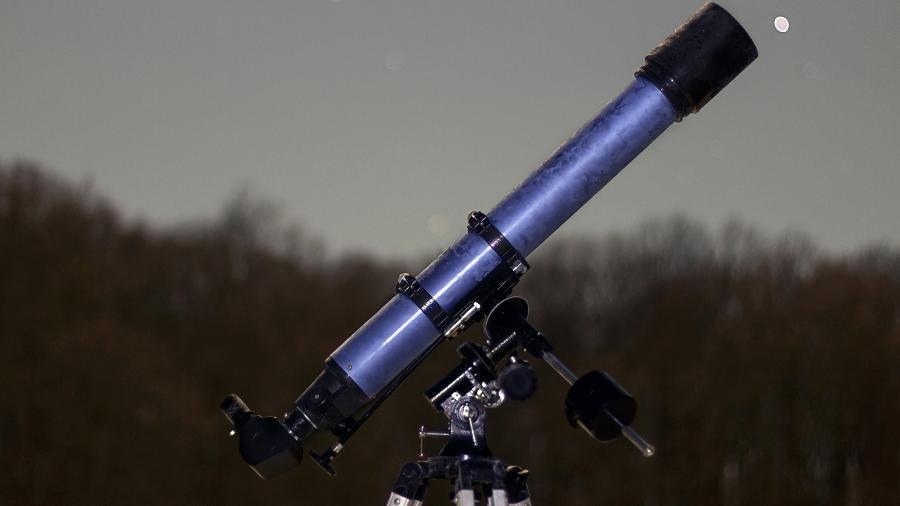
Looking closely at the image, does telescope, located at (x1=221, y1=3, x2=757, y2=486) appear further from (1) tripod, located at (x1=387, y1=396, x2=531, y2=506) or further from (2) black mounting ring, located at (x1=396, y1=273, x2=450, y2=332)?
(1) tripod, located at (x1=387, y1=396, x2=531, y2=506)

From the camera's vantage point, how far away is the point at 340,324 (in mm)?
35906

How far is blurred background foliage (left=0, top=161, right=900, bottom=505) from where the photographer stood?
28.9 meters

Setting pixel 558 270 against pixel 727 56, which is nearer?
pixel 727 56

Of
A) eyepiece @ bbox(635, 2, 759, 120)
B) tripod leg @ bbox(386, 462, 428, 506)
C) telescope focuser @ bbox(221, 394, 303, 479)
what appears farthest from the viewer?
telescope focuser @ bbox(221, 394, 303, 479)

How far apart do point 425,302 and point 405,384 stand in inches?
1118

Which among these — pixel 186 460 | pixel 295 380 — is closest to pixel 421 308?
pixel 186 460

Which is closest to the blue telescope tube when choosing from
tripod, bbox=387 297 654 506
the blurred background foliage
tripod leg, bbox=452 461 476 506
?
tripod, bbox=387 297 654 506

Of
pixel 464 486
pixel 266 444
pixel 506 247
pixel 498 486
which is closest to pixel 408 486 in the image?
pixel 464 486

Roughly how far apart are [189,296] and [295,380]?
17.7 ft

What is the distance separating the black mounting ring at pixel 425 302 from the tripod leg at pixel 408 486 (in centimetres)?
76

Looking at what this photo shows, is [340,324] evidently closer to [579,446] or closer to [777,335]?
[579,446]

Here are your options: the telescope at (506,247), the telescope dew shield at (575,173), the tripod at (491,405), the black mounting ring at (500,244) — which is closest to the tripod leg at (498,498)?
the tripod at (491,405)

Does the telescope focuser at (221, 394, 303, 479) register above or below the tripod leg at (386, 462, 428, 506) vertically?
above

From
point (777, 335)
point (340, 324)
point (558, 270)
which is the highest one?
point (340, 324)
